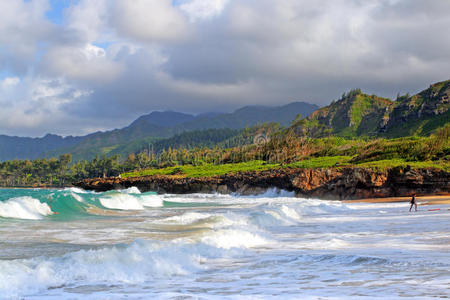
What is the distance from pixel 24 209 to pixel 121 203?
13677 millimetres

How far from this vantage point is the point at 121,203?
38.7 meters

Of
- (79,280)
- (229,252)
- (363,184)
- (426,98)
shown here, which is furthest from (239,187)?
(426,98)

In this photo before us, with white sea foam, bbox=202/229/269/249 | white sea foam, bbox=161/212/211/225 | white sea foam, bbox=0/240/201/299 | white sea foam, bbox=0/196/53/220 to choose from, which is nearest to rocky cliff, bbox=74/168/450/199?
white sea foam, bbox=161/212/211/225

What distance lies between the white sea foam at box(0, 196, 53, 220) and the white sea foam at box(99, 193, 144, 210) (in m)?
9.92

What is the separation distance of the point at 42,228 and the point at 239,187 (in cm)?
4451

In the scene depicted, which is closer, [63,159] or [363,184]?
[363,184]

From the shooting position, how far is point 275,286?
346 inches

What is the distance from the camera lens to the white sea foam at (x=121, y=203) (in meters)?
37.5

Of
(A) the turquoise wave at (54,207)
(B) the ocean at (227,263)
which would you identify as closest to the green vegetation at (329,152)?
→ (A) the turquoise wave at (54,207)

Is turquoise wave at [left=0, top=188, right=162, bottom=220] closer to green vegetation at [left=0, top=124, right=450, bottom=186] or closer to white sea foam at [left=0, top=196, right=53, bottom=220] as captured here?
white sea foam at [left=0, top=196, right=53, bottom=220]

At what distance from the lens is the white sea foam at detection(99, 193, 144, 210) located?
123ft

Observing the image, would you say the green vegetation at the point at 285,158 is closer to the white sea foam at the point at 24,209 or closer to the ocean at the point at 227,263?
the ocean at the point at 227,263

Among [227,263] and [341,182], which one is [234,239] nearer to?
[227,263]

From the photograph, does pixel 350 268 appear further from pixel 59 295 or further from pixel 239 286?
pixel 59 295
